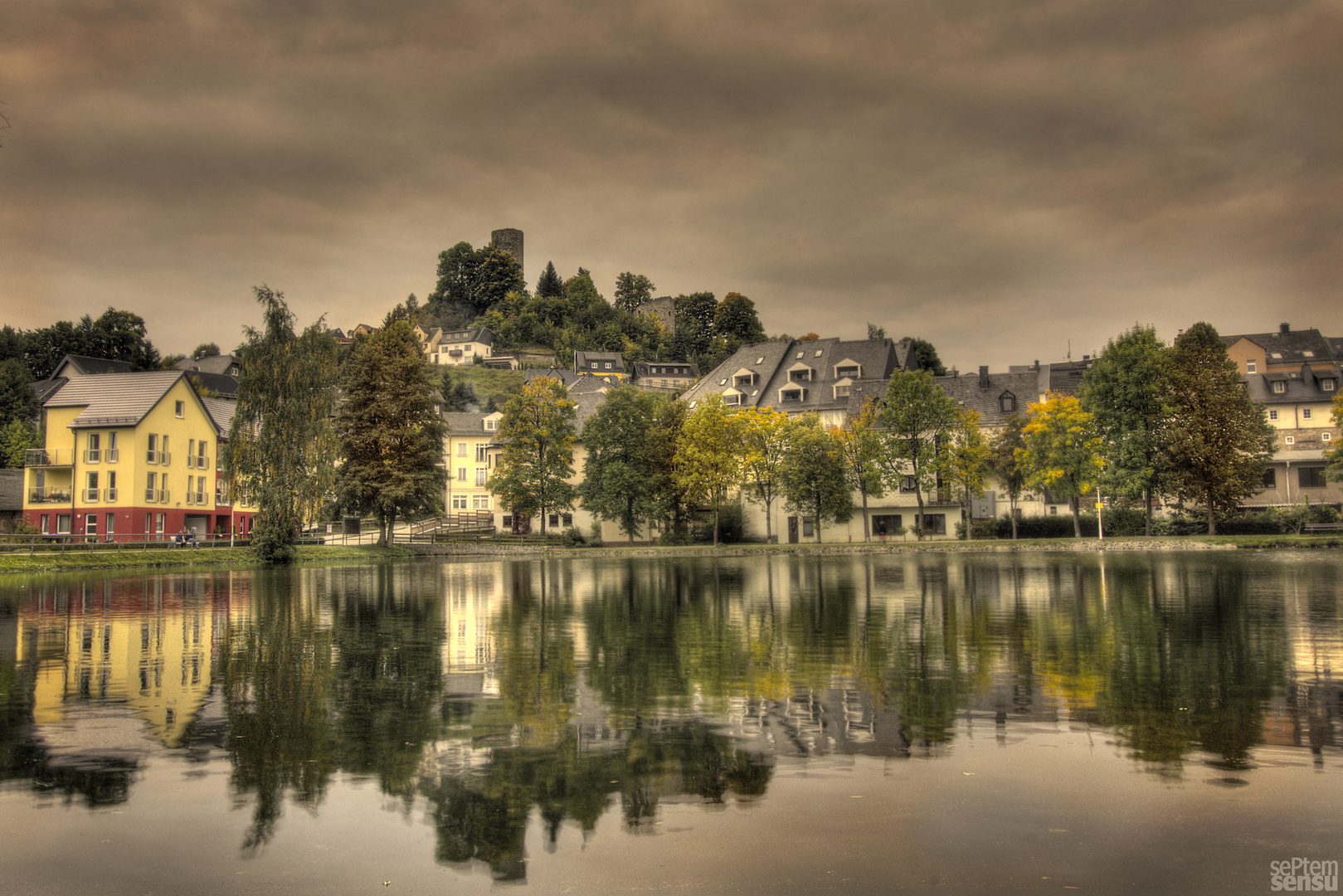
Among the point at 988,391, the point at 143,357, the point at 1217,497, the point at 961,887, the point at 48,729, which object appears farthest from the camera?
the point at 143,357

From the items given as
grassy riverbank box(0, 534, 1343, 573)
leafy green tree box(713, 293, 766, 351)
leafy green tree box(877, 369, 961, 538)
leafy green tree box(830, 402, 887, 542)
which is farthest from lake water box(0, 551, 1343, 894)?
leafy green tree box(713, 293, 766, 351)

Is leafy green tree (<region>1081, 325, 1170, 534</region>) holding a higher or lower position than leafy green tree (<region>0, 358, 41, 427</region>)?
lower

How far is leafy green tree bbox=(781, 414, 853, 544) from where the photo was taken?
7238cm

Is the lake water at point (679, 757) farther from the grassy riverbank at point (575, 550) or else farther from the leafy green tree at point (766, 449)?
the leafy green tree at point (766, 449)

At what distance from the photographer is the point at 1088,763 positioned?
8.45 m

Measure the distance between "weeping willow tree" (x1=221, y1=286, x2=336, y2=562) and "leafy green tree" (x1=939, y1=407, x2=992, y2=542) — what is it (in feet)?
146

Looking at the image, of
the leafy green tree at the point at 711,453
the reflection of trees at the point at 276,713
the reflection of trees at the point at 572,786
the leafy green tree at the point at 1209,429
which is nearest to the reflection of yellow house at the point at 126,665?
the reflection of trees at the point at 276,713

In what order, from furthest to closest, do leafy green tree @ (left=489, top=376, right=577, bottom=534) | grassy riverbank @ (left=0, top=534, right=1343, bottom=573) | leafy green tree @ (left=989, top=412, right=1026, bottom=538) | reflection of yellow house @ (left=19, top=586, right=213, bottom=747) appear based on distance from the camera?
leafy green tree @ (left=989, top=412, right=1026, bottom=538), leafy green tree @ (left=489, top=376, right=577, bottom=534), grassy riverbank @ (left=0, top=534, right=1343, bottom=573), reflection of yellow house @ (left=19, top=586, right=213, bottom=747)

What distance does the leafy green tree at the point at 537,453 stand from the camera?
7712 cm

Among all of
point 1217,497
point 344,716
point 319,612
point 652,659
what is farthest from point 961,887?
point 1217,497

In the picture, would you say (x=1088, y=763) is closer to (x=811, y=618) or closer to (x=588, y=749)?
(x=588, y=749)

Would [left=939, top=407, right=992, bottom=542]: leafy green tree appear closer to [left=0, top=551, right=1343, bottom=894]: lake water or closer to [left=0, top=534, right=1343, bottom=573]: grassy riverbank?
[left=0, top=534, right=1343, bottom=573]: grassy riverbank

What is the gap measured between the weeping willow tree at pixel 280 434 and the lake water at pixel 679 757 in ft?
116

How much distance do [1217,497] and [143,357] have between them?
127m
